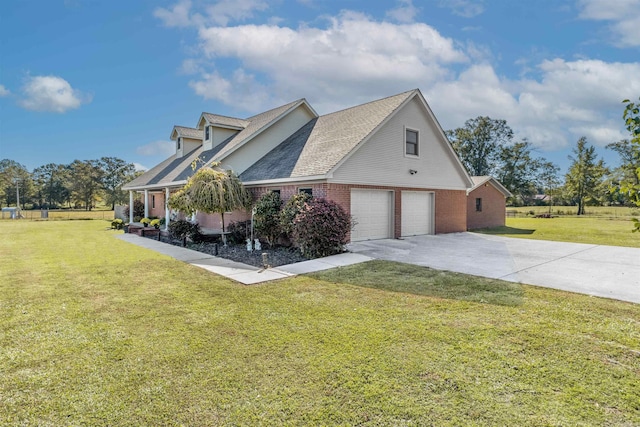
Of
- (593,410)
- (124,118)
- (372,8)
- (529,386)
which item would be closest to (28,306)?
(529,386)

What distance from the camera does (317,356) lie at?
12.9 ft

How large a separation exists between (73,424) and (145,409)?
1.78 feet

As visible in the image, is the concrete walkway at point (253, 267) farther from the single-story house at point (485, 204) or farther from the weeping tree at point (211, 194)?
the single-story house at point (485, 204)

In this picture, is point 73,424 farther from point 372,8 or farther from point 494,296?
point 372,8

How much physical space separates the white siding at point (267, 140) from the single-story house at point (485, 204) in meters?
12.6

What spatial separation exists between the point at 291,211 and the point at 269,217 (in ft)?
5.32

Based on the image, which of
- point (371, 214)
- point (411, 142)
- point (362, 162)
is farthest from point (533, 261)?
point (411, 142)

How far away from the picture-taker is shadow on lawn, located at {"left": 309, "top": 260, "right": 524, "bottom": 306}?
251 inches

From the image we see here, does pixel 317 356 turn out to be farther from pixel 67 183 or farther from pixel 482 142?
pixel 67 183

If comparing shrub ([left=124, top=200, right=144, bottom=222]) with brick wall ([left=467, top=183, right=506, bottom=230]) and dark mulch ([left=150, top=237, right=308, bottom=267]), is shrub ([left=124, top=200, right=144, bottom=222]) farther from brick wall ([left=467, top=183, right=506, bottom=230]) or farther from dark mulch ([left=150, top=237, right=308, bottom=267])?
brick wall ([left=467, top=183, right=506, bottom=230])

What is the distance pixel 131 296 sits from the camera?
651cm

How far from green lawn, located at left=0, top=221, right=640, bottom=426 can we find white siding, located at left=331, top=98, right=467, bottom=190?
6.89 meters

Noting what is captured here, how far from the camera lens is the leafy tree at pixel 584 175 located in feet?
148

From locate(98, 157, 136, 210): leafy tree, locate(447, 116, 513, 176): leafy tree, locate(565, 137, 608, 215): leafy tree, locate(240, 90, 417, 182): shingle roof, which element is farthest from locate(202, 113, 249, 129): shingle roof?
locate(98, 157, 136, 210): leafy tree
